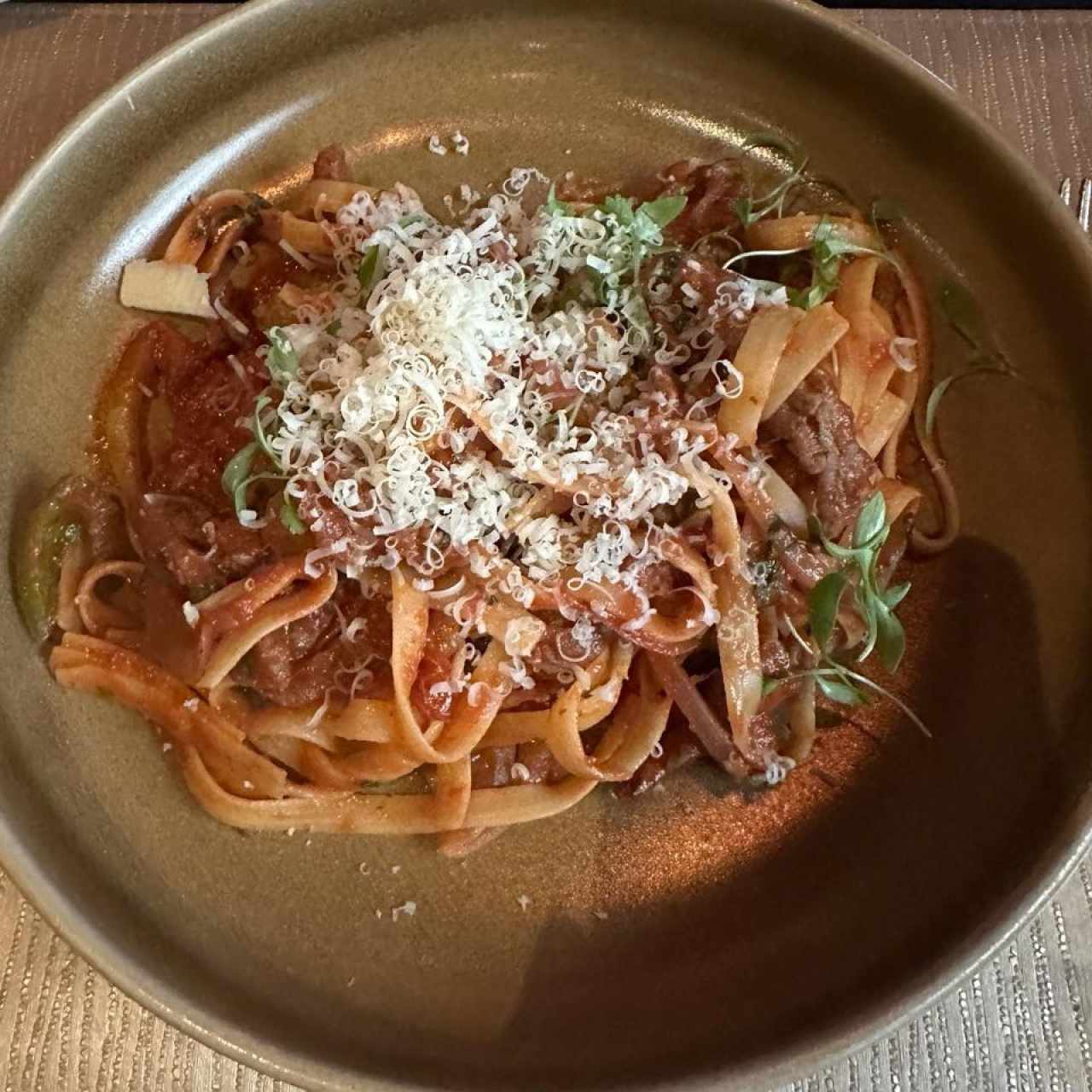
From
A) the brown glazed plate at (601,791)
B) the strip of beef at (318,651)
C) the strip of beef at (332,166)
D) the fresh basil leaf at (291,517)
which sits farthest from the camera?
the strip of beef at (332,166)

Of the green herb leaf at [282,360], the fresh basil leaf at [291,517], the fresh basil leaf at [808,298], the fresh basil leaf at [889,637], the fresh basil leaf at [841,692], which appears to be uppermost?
the green herb leaf at [282,360]

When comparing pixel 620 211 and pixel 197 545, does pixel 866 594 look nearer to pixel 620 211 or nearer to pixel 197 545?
pixel 620 211

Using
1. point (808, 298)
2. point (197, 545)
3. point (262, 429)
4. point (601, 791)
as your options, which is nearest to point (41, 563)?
point (197, 545)

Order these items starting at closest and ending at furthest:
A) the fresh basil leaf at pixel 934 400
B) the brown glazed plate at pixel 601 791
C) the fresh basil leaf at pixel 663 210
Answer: the brown glazed plate at pixel 601 791 → the fresh basil leaf at pixel 663 210 → the fresh basil leaf at pixel 934 400

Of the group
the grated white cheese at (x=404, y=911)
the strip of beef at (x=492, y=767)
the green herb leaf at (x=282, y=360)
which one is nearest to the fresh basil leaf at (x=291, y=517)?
the green herb leaf at (x=282, y=360)

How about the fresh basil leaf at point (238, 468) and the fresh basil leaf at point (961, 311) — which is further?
the fresh basil leaf at point (961, 311)

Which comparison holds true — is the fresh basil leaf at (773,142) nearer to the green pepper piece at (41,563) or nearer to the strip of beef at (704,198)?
the strip of beef at (704,198)
